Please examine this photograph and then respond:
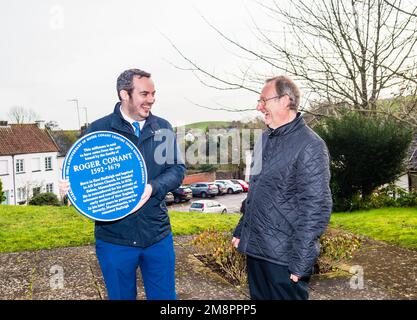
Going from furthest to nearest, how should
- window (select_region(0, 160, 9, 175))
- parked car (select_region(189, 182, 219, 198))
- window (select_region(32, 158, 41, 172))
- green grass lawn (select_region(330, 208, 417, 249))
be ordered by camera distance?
window (select_region(32, 158, 41, 172))
parked car (select_region(189, 182, 219, 198))
window (select_region(0, 160, 9, 175))
green grass lawn (select_region(330, 208, 417, 249))

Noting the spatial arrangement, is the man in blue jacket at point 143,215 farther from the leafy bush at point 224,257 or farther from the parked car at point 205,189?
the parked car at point 205,189

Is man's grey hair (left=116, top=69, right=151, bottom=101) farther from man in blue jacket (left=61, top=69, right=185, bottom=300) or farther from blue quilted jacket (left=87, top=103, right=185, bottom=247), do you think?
blue quilted jacket (left=87, top=103, right=185, bottom=247)

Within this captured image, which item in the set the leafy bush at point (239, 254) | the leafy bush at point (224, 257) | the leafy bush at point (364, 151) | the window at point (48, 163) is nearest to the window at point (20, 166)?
the window at point (48, 163)


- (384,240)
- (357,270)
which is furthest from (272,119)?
(384,240)

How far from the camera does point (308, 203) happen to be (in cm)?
276

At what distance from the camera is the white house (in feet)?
123

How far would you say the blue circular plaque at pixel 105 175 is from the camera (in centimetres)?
315

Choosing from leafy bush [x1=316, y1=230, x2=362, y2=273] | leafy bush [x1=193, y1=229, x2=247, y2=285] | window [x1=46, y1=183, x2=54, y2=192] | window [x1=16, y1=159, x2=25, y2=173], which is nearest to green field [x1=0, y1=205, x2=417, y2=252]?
leafy bush [x1=193, y1=229, x2=247, y2=285]

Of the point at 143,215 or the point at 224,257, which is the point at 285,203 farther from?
the point at 224,257

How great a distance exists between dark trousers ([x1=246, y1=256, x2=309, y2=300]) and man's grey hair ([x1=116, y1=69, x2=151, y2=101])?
1.59 meters

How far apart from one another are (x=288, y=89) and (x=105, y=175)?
1475mm

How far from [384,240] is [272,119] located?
553cm

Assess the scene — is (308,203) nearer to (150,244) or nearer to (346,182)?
(150,244)
